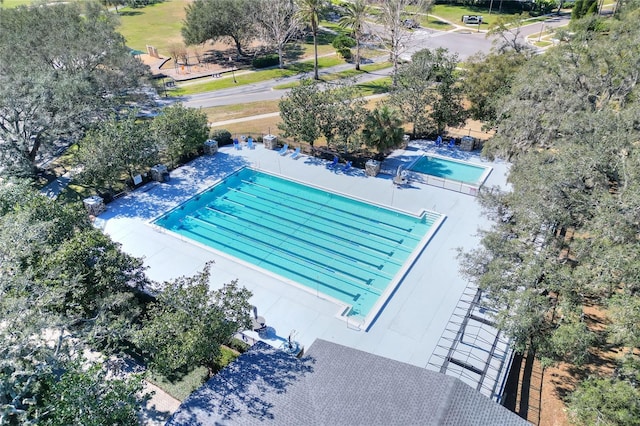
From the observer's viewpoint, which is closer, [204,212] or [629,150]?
[629,150]

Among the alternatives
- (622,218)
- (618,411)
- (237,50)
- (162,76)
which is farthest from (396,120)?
(237,50)

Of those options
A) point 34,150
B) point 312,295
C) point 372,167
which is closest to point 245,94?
point 34,150

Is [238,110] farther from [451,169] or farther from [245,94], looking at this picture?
[451,169]

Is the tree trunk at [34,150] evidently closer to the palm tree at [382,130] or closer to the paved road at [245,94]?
the paved road at [245,94]

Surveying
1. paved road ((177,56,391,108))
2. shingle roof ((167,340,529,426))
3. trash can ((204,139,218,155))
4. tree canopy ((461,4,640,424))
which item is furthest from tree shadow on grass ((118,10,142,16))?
shingle roof ((167,340,529,426))

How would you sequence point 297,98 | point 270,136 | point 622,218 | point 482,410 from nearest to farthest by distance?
point 482,410 < point 622,218 < point 297,98 < point 270,136

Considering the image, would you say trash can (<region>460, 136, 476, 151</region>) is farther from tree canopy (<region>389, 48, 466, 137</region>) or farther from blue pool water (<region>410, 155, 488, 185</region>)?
blue pool water (<region>410, 155, 488, 185</region>)

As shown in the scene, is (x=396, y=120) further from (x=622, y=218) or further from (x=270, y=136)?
(x=622, y=218)
